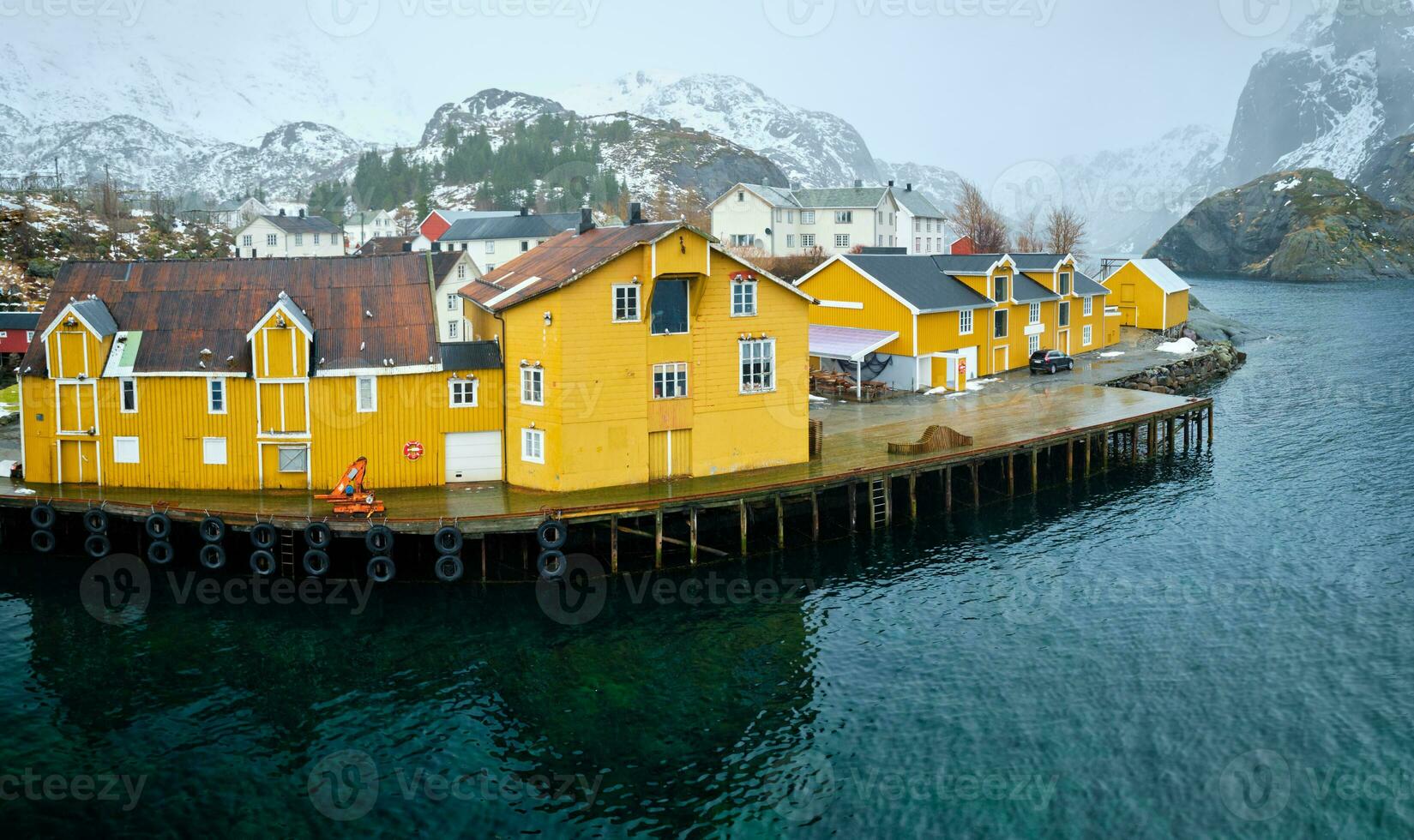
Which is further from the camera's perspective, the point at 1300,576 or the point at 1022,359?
the point at 1022,359

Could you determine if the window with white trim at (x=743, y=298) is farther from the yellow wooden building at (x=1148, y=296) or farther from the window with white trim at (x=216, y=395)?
the yellow wooden building at (x=1148, y=296)

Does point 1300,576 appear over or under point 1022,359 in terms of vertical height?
under

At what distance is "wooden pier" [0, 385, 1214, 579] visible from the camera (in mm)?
38469

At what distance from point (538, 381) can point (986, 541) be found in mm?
17556

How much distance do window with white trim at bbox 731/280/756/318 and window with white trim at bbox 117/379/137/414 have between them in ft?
69.5

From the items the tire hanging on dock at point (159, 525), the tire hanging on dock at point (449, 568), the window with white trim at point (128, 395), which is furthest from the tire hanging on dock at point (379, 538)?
the window with white trim at point (128, 395)

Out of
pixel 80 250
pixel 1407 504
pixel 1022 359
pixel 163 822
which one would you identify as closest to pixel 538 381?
pixel 163 822

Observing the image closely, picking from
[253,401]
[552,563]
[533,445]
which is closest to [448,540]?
[552,563]

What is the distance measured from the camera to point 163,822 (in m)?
24.7

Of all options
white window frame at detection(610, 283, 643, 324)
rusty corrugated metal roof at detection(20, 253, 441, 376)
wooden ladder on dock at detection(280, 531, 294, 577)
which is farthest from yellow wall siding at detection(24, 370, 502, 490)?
white window frame at detection(610, 283, 643, 324)

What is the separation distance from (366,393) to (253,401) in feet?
12.7

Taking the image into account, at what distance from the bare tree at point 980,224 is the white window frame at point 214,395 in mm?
91006

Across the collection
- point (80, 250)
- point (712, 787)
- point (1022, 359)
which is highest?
point (80, 250)

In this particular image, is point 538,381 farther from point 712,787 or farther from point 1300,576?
point 1300,576
